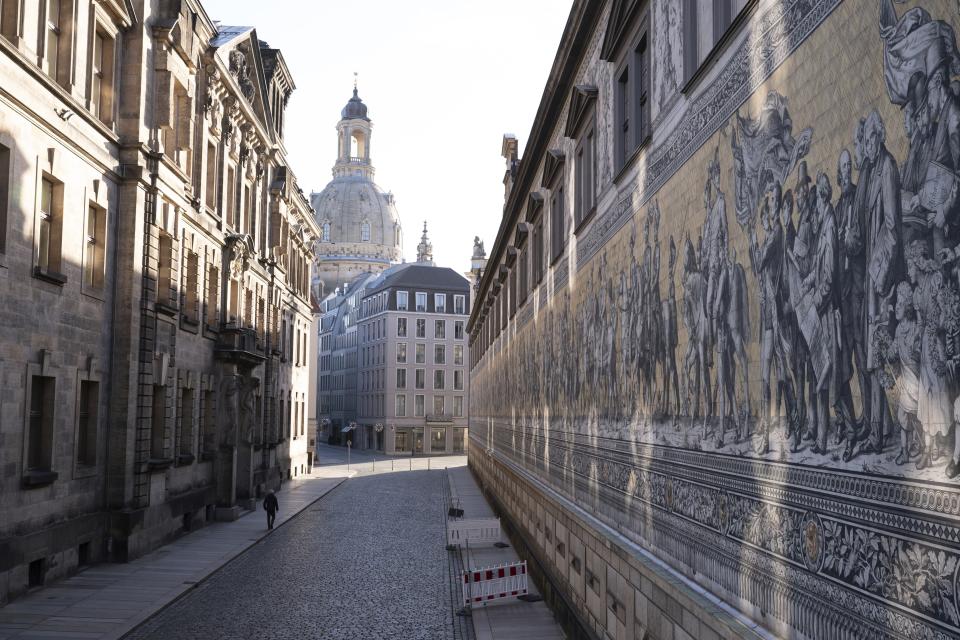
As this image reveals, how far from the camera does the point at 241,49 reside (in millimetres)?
33562

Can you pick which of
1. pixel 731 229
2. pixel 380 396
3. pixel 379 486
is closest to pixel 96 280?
pixel 731 229

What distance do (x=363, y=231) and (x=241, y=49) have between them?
111 meters

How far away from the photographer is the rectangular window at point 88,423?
2098 cm

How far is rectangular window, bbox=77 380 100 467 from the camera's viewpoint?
826 inches

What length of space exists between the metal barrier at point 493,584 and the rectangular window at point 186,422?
13327 mm

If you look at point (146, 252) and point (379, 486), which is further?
point (379, 486)

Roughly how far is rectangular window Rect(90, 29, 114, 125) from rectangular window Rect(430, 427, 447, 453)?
71.2 metres

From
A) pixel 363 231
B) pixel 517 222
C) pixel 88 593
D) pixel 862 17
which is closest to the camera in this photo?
pixel 862 17

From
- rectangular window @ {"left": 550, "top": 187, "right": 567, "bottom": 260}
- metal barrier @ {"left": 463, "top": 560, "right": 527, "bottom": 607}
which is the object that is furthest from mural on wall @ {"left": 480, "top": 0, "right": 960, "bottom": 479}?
rectangular window @ {"left": 550, "top": 187, "right": 567, "bottom": 260}

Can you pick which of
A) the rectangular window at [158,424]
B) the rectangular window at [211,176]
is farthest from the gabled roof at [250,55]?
the rectangular window at [158,424]

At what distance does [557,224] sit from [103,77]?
11389 mm

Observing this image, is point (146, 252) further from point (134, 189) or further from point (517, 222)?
point (517, 222)

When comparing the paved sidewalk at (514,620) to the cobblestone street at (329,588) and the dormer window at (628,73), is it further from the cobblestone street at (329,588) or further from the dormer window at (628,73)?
the dormer window at (628,73)

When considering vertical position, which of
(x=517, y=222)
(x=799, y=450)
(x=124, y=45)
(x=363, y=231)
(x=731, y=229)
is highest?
(x=363, y=231)
